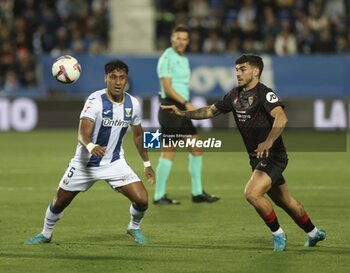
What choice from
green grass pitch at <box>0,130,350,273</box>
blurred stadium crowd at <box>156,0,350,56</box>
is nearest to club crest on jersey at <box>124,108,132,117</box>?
green grass pitch at <box>0,130,350,273</box>

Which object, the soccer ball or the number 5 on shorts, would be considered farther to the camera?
the soccer ball

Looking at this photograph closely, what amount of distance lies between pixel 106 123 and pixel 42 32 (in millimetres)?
16563

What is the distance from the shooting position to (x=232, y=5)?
2609 cm

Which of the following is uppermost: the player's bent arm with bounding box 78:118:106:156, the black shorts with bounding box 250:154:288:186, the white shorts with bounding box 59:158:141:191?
the player's bent arm with bounding box 78:118:106:156

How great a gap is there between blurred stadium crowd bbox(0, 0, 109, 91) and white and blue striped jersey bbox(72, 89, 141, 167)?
1439 cm

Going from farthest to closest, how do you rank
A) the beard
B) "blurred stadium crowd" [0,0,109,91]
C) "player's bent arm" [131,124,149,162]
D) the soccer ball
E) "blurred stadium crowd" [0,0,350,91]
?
"blurred stadium crowd" [0,0,350,91]
"blurred stadium crowd" [0,0,109,91]
the soccer ball
"player's bent arm" [131,124,149,162]
the beard

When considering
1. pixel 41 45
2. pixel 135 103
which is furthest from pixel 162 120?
pixel 41 45

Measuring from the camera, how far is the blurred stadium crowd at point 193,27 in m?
24.5

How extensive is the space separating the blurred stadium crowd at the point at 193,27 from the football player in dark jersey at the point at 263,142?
14.9m

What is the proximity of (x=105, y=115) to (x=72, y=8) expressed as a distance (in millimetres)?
17690

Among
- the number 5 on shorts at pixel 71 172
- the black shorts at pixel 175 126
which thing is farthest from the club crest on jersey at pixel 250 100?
the black shorts at pixel 175 126

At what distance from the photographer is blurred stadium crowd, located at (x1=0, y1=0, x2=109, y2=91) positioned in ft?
78.7

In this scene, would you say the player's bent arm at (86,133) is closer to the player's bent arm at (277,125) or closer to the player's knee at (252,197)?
the player's knee at (252,197)

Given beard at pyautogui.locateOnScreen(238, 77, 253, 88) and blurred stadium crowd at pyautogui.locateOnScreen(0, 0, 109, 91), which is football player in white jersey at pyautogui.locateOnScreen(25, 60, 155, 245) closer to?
beard at pyautogui.locateOnScreen(238, 77, 253, 88)
